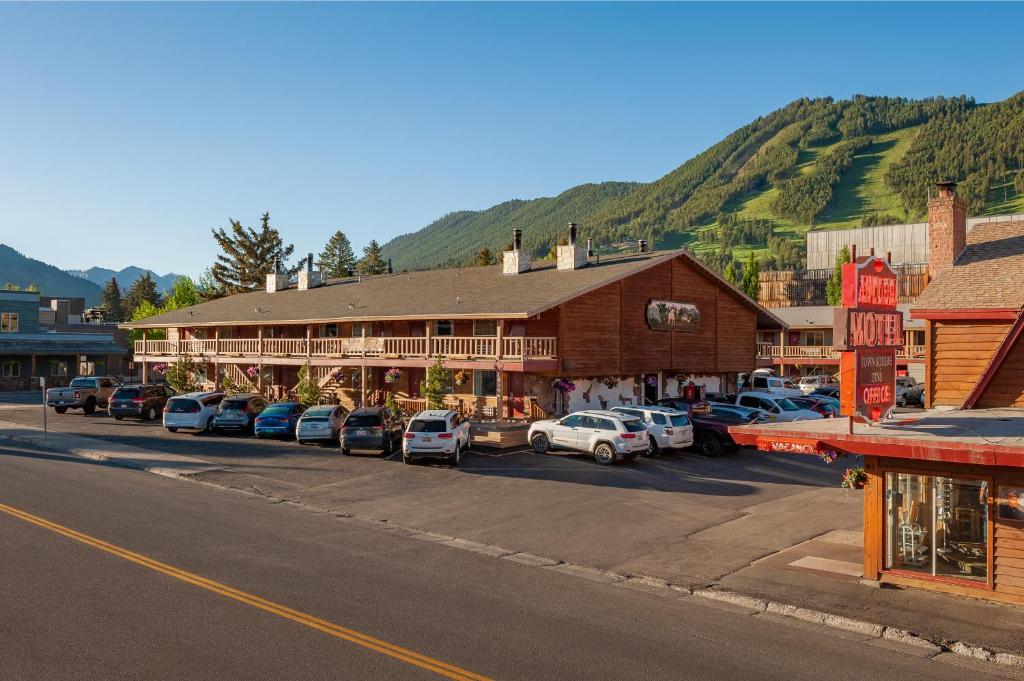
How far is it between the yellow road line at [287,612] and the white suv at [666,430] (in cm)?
A: 1707

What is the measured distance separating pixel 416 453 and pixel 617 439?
662 cm

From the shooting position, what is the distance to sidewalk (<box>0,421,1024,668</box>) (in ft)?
40.1

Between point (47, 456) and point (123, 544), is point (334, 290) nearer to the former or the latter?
point (47, 456)

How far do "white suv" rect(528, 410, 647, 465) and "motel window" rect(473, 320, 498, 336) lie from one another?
386 inches

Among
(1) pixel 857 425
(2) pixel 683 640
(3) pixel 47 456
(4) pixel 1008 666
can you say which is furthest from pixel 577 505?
(3) pixel 47 456

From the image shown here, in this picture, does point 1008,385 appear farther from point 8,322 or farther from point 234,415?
point 8,322

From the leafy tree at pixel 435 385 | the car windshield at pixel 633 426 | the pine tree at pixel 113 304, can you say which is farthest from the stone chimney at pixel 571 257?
the pine tree at pixel 113 304

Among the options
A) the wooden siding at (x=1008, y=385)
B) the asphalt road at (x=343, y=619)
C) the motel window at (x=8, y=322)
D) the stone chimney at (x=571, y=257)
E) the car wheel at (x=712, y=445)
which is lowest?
the asphalt road at (x=343, y=619)

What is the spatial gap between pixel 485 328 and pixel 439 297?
3.62m

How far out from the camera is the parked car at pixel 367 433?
27.9 meters

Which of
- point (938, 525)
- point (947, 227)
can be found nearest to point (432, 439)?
point (938, 525)

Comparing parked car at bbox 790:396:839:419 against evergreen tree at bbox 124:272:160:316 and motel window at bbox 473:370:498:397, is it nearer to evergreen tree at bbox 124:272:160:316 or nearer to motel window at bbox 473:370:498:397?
motel window at bbox 473:370:498:397

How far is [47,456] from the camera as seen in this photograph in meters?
29.1

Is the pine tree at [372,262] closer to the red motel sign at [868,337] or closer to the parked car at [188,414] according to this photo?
the parked car at [188,414]
